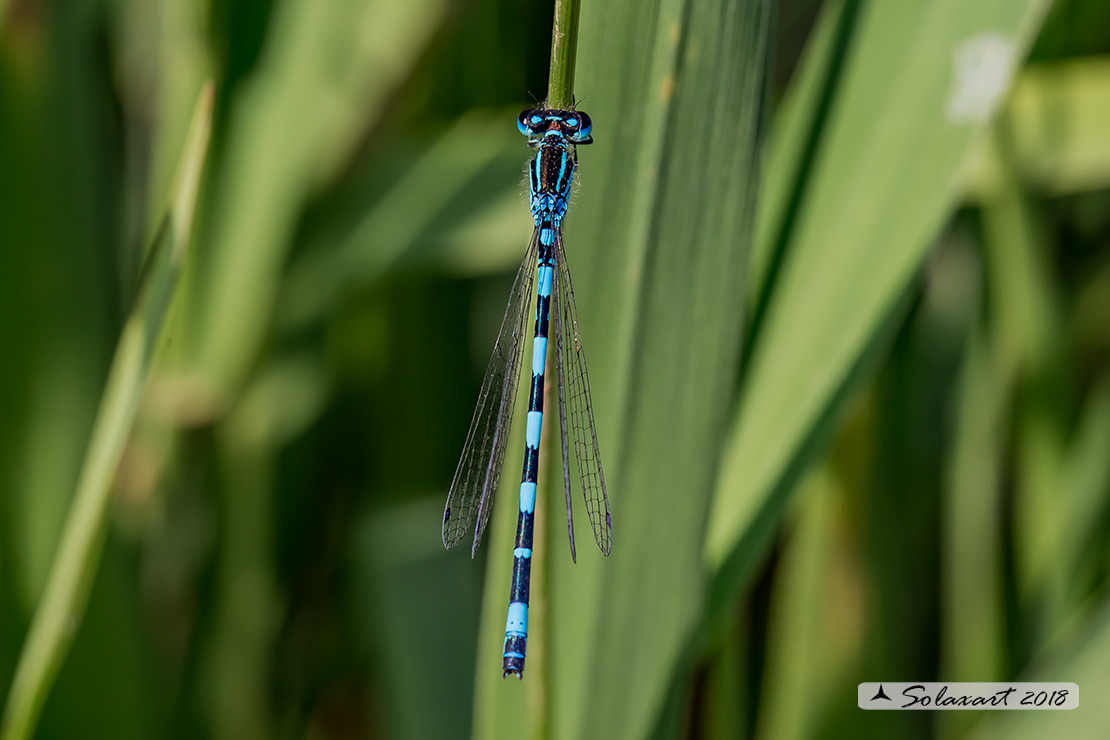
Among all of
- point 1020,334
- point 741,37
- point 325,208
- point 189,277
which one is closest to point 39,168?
point 189,277

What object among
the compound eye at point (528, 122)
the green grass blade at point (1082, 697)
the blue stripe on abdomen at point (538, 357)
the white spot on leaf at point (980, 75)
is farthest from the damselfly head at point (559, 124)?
the green grass blade at point (1082, 697)

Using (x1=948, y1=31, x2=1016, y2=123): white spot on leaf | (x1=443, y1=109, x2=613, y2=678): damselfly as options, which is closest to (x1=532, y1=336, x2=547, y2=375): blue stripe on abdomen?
(x1=443, y1=109, x2=613, y2=678): damselfly

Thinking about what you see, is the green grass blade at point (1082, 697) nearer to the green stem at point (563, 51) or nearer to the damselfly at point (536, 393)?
the damselfly at point (536, 393)

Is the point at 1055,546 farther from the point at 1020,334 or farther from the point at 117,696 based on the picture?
the point at 117,696

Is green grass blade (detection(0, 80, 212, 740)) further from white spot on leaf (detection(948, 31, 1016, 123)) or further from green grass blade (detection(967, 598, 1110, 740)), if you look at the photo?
green grass blade (detection(967, 598, 1110, 740))

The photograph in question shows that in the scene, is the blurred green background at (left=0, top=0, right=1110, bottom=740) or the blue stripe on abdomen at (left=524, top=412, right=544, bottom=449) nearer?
the blurred green background at (left=0, top=0, right=1110, bottom=740)

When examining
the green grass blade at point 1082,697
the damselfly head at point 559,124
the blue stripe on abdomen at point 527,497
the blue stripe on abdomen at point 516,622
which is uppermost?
the damselfly head at point 559,124

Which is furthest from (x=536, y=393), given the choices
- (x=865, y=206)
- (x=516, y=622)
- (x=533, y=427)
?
(x=865, y=206)
